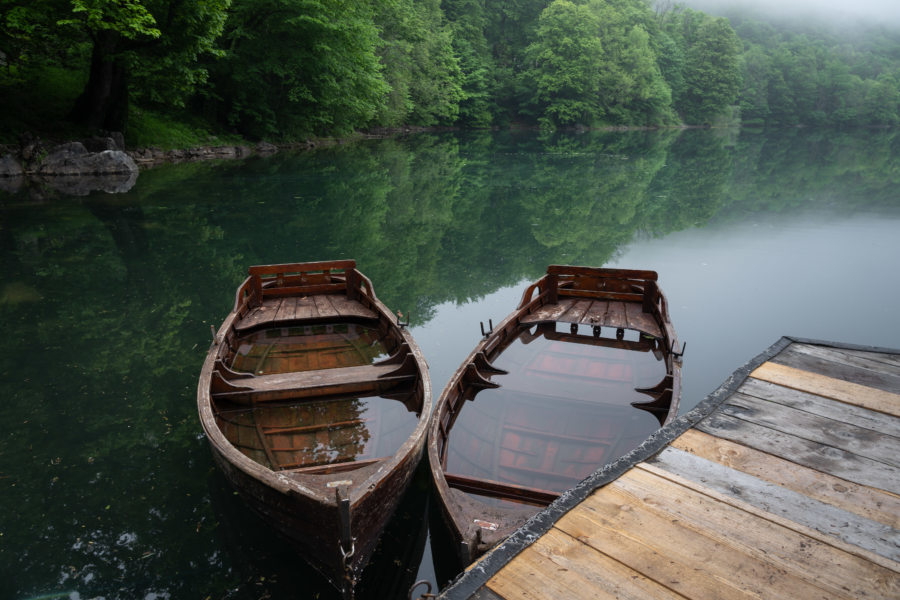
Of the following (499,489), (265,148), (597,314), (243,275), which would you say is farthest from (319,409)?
(265,148)

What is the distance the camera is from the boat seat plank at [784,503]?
7.58 ft

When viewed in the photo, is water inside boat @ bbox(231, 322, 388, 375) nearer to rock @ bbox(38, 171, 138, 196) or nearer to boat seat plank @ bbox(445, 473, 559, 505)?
boat seat plank @ bbox(445, 473, 559, 505)

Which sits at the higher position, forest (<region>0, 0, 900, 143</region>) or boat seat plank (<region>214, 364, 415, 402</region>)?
forest (<region>0, 0, 900, 143</region>)

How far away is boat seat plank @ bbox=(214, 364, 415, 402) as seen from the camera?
19.1 feet

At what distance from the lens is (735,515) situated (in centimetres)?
246

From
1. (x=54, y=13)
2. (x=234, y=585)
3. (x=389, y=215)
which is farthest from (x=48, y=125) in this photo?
(x=234, y=585)

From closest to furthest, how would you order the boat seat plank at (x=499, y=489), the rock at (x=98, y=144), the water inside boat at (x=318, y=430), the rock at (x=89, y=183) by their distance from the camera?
1. the boat seat plank at (x=499, y=489)
2. the water inside boat at (x=318, y=430)
3. the rock at (x=89, y=183)
4. the rock at (x=98, y=144)

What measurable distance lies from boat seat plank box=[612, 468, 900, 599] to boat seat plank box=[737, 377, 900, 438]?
47.5 inches

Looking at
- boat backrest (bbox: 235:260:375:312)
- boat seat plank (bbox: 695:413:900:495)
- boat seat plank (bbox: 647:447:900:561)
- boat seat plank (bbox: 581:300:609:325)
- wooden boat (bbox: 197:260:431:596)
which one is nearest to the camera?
boat seat plank (bbox: 647:447:900:561)

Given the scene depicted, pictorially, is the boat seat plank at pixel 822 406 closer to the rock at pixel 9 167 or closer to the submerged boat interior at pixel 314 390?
the submerged boat interior at pixel 314 390

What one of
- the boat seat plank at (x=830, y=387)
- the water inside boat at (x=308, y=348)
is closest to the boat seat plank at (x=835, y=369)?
the boat seat plank at (x=830, y=387)

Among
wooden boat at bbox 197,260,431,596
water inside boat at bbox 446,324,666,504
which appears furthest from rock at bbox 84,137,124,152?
water inside boat at bbox 446,324,666,504

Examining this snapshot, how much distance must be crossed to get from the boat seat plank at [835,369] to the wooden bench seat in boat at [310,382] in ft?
11.4

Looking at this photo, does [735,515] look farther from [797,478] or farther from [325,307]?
[325,307]
